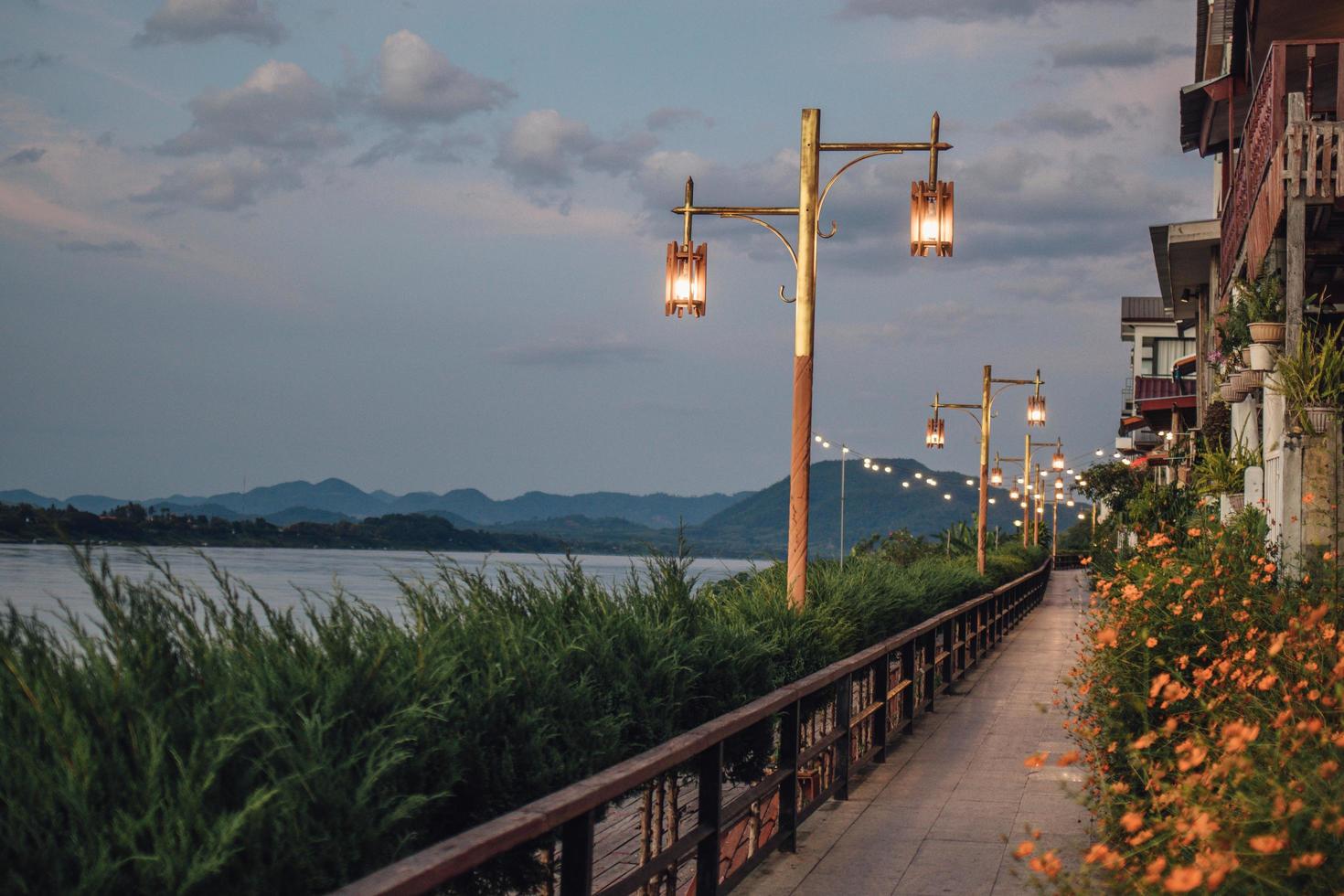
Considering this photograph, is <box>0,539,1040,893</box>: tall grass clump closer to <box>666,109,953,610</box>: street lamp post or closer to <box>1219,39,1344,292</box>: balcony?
<box>666,109,953,610</box>: street lamp post

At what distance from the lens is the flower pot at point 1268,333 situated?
1128 cm

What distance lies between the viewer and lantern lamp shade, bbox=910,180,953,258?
1105 cm

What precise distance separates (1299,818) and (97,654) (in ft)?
10.1

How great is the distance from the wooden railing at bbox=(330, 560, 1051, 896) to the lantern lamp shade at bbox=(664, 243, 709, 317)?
11.1 ft

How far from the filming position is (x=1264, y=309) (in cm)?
1162

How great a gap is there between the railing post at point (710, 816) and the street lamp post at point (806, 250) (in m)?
5.43

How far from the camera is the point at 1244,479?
13.0 metres

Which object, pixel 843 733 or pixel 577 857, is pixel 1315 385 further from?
pixel 577 857

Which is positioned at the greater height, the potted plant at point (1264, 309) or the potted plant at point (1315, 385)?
the potted plant at point (1264, 309)

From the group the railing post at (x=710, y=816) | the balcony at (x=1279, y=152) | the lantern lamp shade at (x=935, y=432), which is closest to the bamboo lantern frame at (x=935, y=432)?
the lantern lamp shade at (x=935, y=432)

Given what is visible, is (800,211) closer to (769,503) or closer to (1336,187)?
(1336,187)

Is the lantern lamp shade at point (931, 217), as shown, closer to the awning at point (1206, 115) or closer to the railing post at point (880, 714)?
the railing post at point (880, 714)

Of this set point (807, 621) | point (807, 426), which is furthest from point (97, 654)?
Answer: point (807, 426)

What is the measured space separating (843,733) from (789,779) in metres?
1.36
